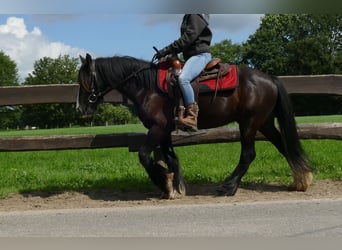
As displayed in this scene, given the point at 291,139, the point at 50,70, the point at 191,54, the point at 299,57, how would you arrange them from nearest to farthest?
the point at 191,54, the point at 291,139, the point at 299,57, the point at 50,70

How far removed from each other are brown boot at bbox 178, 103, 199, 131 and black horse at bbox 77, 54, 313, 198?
31 cm

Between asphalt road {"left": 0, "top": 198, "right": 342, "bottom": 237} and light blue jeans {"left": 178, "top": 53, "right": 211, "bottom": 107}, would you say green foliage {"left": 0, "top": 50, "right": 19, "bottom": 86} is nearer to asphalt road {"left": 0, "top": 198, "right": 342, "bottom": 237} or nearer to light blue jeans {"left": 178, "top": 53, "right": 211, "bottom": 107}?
light blue jeans {"left": 178, "top": 53, "right": 211, "bottom": 107}

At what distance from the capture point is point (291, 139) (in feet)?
21.5

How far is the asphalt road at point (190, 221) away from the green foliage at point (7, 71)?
296 ft

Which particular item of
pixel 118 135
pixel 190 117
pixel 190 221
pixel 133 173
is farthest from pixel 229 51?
pixel 190 221

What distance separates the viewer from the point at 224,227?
434cm

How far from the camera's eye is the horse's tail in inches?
253

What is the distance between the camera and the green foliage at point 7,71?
297 ft

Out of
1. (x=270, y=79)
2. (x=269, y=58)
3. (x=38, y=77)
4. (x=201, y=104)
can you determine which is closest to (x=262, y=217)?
(x=201, y=104)

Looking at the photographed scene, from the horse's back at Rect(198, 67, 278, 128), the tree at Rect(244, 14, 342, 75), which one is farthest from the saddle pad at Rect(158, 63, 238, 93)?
the tree at Rect(244, 14, 342, 75)

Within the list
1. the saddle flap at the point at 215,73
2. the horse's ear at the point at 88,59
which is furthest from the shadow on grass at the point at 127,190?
the horse's ear at the point at 88,59

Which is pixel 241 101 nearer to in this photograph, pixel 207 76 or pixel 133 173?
pixel 207 76

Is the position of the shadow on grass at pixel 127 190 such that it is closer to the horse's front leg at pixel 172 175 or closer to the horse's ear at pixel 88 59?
the horse's front leg at pixel 172 175

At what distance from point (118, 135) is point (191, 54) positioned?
76.1 inches
